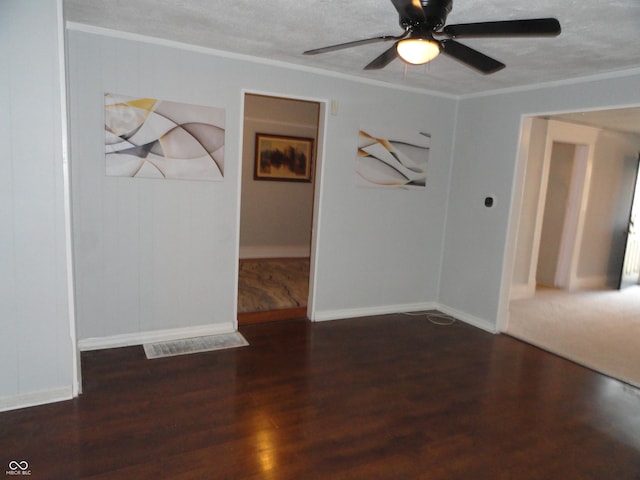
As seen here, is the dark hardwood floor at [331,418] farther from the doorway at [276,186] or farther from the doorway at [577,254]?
the doorway at [276,186]

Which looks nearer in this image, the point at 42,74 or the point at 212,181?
the point at 42,74

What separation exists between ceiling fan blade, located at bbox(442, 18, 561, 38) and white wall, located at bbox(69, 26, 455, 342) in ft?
6.85

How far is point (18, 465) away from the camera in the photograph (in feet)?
6.63

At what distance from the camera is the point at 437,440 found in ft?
7.96

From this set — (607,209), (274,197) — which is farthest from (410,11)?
(607,209)

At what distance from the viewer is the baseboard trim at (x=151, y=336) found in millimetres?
3314

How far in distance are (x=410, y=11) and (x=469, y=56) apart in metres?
0.57

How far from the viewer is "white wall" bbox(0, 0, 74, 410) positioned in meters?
2.27

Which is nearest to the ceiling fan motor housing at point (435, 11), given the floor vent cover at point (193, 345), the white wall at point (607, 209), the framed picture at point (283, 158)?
the floor vent cover at point (193, 345)

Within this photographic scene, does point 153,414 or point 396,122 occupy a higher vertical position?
point 396,122

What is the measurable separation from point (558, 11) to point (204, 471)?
296 cm

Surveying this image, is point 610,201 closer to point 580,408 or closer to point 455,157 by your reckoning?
point 455,157

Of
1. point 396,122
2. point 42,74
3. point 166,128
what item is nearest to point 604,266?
point 396,122

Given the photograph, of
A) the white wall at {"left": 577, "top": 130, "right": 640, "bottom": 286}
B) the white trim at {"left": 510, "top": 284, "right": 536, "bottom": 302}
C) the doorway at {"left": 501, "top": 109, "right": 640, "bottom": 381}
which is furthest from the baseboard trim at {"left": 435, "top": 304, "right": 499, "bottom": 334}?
the white wall at {"left": 577, "top": 130, "right": 640, "bottom": 286}
